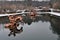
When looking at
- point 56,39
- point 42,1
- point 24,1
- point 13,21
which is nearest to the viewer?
point 56,39

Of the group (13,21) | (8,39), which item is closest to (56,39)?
(8,39)

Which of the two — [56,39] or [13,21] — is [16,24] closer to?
[13,21]

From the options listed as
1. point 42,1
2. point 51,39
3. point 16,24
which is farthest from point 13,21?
point 42,1

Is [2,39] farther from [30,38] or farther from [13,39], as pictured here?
[30,38]

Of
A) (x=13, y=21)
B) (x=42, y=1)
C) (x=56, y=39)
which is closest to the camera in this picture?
(x=56, y=39)

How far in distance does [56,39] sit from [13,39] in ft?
7.12

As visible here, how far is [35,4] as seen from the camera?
59812 millimetres

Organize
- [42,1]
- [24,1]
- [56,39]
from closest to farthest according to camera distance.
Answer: [56,39] < [24,1] < [42,1]

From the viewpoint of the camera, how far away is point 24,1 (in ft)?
190

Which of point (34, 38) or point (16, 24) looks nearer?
point (34, 38)

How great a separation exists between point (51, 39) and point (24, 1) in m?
49.6

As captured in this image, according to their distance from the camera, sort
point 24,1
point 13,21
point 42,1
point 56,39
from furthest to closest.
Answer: point 42,1 < point 24,1 < point 13,21 < point 56,39

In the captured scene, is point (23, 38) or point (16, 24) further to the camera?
point (16, 24)

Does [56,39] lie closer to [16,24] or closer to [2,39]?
[2,39]
